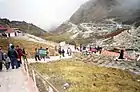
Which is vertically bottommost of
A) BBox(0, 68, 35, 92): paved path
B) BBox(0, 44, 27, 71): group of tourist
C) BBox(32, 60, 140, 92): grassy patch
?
BBox(32, 60, 140, 92): grassy patch

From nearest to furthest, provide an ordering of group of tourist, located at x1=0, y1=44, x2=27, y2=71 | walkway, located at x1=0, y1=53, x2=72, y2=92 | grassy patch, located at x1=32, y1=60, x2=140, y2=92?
walkway, located at x1=0, y1=53, x2=72, y2=92
group of tourist, located at x1=0, y1=44, x2=27, y2=71
grassy patch, located at x1=32, y1=60, x2=140, y2=92

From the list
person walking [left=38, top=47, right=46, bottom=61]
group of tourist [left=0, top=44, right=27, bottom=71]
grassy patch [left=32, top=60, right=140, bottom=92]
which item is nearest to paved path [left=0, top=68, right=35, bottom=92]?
group of tourist [left=0, top=44, right=27, bottom=71]

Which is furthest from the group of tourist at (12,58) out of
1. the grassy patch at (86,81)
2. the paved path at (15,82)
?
the grassy patch at (86,81)

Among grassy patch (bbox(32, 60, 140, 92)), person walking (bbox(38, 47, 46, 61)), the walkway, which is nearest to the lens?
the walkway

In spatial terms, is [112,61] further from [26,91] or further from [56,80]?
[26,91]

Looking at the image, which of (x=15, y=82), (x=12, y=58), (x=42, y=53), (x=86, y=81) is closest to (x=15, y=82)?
(x=15, y=82)

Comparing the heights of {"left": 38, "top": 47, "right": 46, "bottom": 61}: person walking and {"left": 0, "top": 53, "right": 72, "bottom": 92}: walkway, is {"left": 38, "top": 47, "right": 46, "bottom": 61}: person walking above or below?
above

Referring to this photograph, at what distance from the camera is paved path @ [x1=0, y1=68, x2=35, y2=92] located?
A: 17.3 metres

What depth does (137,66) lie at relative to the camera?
50312mm

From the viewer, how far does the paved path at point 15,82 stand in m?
17.3

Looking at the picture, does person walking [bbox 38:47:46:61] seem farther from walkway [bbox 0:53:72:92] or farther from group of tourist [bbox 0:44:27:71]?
walkway [bbox 0:53:72:92]

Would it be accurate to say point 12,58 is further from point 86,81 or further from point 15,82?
point 86,81

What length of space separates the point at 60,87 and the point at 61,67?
11.4m

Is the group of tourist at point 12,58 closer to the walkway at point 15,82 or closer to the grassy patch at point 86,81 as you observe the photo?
the walkway at point 15,82
